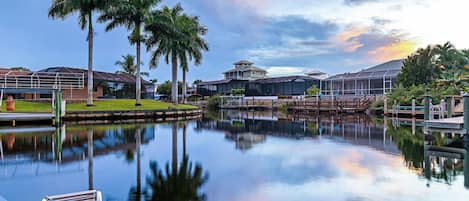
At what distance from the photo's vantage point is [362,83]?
5253 cm

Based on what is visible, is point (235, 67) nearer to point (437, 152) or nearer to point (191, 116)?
point (191, 116)

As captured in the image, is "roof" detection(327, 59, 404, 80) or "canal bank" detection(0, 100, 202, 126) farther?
"roof" detection(327, 59, 404, 80)

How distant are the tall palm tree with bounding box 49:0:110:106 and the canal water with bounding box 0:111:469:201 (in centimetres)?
1448

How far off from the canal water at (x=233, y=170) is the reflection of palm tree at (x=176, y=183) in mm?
20

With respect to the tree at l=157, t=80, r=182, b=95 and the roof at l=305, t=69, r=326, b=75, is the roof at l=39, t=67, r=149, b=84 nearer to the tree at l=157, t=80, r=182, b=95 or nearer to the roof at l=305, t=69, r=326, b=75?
the tree at l=157, t=80, r=182, b=95

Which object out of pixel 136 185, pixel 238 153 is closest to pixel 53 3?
pixel 238 153

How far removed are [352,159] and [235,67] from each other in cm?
6337

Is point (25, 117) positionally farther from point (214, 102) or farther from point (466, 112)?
point (214, 102)

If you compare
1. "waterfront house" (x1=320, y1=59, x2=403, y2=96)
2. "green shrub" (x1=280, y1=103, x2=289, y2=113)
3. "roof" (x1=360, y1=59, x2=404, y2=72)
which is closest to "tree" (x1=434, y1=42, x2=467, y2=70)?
"waterfront house" (x1=320, y1=59, x2=403, y2=96)

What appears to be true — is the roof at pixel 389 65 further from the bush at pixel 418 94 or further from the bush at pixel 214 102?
the bush at pixel 214 102

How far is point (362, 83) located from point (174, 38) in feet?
95.4

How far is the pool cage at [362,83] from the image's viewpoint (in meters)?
47.6

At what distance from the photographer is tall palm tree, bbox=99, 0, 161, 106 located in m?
31.0

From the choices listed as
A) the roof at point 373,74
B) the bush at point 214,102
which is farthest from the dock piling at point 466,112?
the bush at point 214,102
